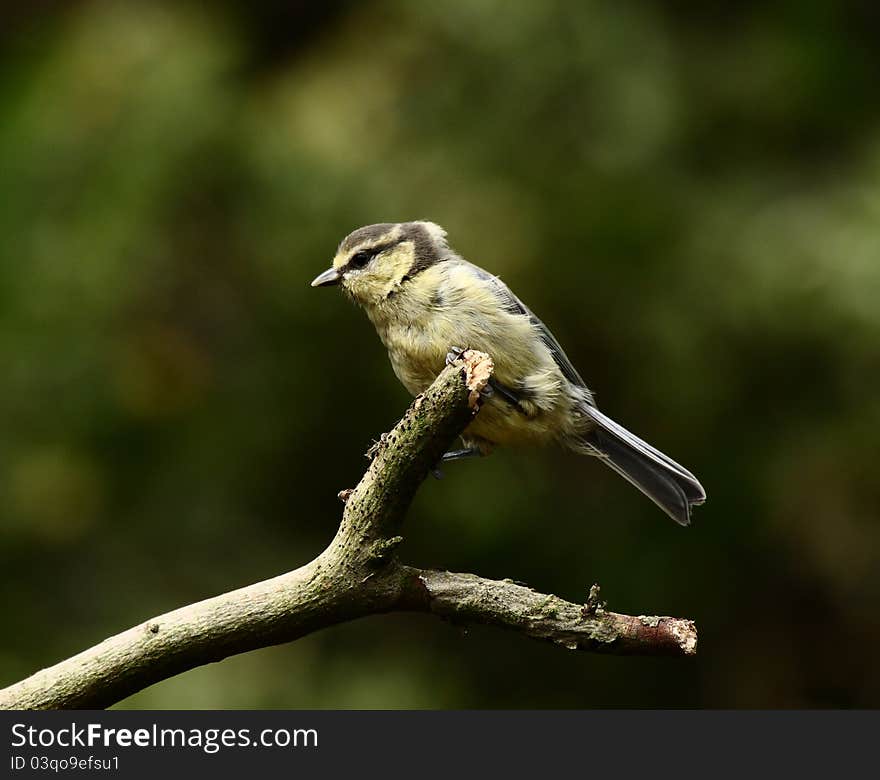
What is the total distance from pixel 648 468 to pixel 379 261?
3.14 ft

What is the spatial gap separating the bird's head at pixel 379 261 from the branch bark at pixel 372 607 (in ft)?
2.87

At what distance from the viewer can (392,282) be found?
3.16m

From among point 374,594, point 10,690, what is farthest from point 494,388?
point 10,690

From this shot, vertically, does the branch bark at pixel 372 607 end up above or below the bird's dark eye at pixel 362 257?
below

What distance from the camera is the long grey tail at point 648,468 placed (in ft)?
10.8

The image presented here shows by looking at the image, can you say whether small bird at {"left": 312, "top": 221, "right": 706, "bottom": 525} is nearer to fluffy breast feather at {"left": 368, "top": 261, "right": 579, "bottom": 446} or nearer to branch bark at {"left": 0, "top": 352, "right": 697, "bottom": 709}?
fluffy breast feather at {"left": 368, "top": 261, "right": 579, "bottom": 446}

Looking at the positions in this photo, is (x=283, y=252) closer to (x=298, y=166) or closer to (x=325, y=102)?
(x=298, y=166)

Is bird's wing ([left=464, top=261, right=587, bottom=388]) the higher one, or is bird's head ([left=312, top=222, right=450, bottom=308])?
bird's head ([left=312, top=222, right=450, bottom=308])

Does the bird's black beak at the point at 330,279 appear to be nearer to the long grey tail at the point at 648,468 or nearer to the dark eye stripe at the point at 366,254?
the dark eye stripe at the point at 366,254

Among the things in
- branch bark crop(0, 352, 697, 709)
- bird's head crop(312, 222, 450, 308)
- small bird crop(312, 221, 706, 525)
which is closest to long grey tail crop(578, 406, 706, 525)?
small bird crop(312, 221, 706, 525)

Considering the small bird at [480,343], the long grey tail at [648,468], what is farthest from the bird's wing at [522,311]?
the long grey tail at [648,468]

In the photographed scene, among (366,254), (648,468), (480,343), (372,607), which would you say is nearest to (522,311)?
(480,343)

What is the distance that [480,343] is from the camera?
119 inches

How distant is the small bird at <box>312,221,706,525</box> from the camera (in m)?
3.04
